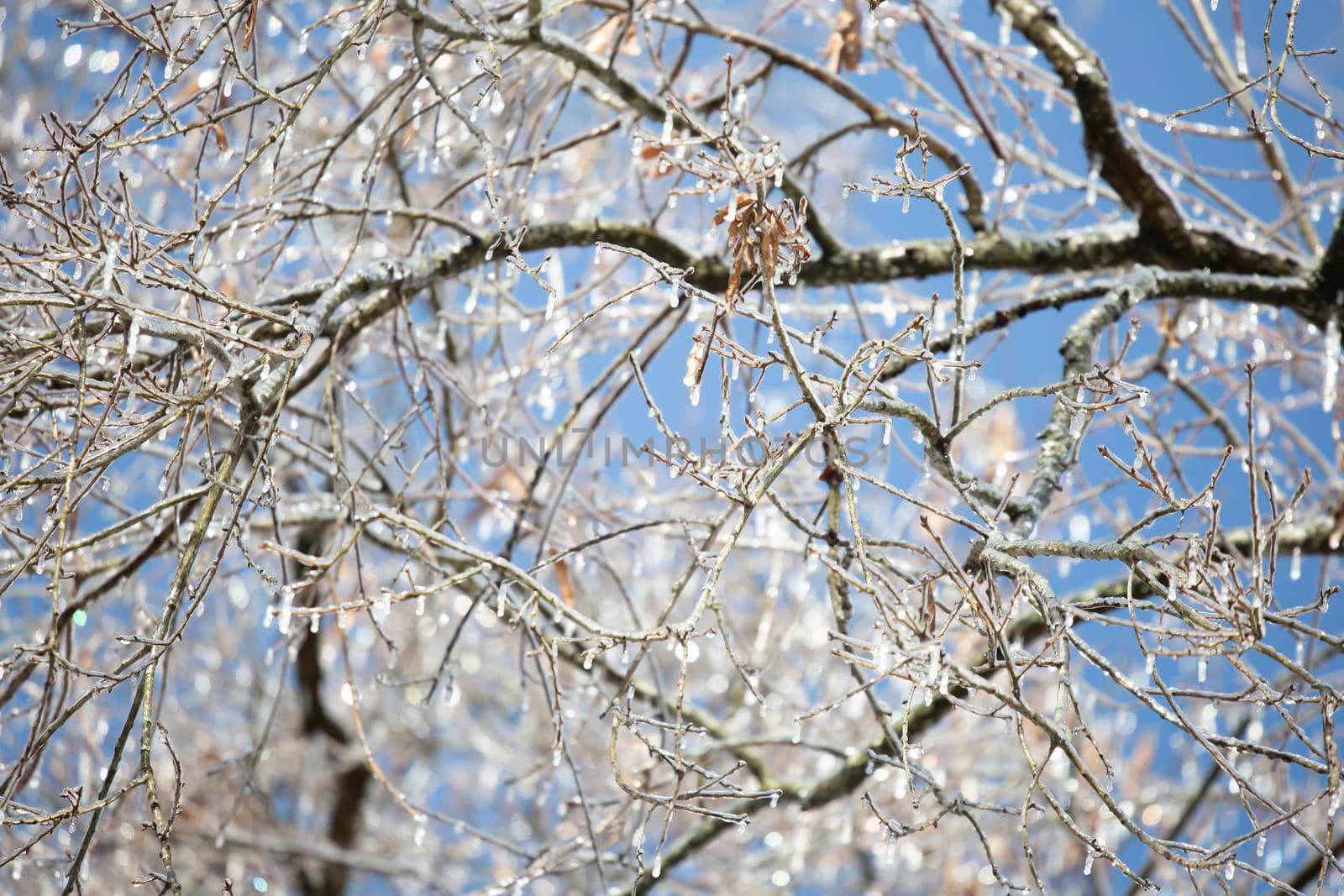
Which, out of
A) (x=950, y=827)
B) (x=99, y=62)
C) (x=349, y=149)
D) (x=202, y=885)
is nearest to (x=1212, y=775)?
(x=950, y=827)

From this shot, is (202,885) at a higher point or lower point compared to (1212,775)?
lower

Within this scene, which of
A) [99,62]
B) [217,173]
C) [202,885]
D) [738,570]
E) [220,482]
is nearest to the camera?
[220,482]

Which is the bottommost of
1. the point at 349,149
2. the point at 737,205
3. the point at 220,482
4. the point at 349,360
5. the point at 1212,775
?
the point at 220,482

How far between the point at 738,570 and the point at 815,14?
3.62 metres

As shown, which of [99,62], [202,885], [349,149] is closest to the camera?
[349,149]

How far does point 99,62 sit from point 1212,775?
4485 mm

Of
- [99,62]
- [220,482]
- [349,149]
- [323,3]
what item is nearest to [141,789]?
[349,149]

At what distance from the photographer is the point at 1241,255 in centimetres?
281

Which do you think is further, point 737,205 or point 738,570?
point 738,570

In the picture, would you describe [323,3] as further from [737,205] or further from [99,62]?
[737,205]

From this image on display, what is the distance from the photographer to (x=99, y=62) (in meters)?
4.10

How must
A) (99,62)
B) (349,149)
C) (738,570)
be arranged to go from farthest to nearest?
1. (738,570)
2. (99,62)
3. (349,149)

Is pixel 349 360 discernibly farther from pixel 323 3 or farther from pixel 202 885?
pixel 202 885

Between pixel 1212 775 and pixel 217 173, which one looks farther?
pixel 217 173
